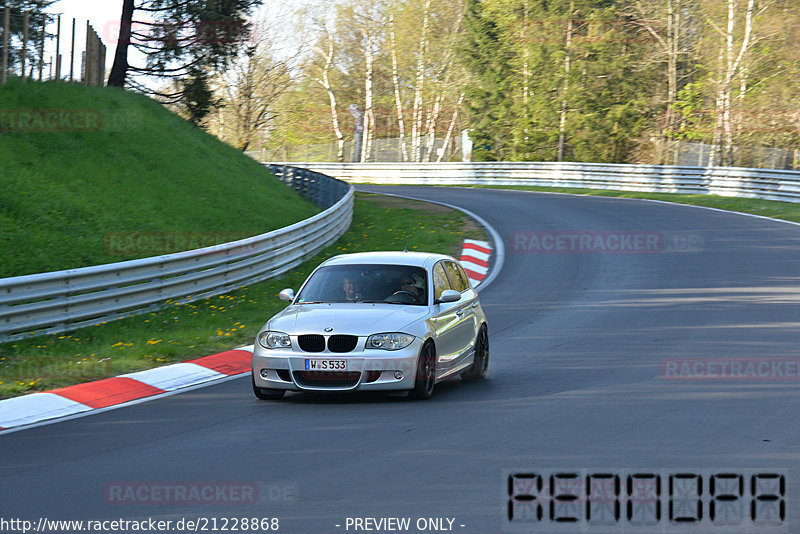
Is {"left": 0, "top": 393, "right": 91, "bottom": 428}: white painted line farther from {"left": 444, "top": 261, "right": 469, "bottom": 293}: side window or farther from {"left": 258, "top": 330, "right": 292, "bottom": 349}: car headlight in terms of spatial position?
{"left": 444, "top": 261, "right": 469, "bottom": 293}: side window

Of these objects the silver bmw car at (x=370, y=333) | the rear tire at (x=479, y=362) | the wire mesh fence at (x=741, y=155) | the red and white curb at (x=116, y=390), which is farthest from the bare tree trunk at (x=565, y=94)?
the silver bmw car at (x=370, y=333)

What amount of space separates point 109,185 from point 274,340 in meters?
14.0

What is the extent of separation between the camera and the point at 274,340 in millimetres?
9555

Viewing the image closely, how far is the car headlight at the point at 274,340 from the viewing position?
947cm

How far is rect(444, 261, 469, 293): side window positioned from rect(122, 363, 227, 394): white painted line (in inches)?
113

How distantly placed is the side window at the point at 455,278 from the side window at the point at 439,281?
0.18 meters

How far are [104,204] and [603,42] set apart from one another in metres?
42.2

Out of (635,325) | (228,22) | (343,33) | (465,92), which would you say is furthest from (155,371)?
(343,33)

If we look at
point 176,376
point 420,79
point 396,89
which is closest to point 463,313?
point 176,376

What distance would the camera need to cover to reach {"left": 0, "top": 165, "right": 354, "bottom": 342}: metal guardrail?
1316 centimetres

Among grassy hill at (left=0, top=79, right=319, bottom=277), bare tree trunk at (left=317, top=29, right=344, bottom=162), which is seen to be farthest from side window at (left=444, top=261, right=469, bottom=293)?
bare tree trunk at (left=317, top=29, right=344, bottom=162)

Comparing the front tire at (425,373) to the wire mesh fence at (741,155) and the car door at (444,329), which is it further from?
the wire mesh fence at (741,155)

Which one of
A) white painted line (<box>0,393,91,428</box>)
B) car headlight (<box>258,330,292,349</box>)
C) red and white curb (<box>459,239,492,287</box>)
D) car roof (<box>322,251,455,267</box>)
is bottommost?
red and white curb (<box>459,239,492,287</box>)

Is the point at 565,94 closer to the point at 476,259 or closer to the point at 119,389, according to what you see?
the point at 476,259
